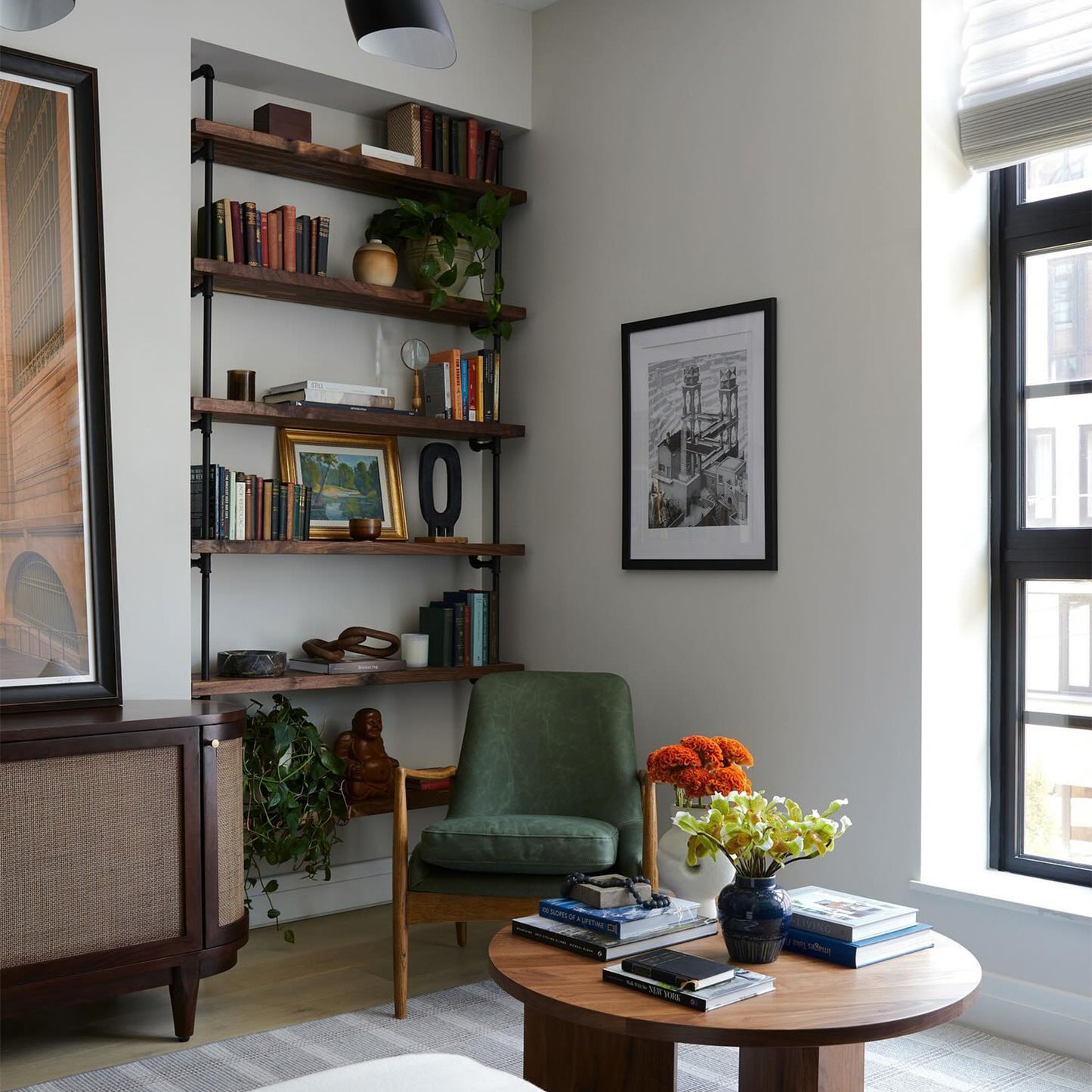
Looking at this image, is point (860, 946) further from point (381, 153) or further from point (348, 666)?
point (381, 153)

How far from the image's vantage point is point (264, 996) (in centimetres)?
334

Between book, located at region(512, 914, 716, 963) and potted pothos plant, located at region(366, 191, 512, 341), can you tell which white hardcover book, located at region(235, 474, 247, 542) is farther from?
book, located at region(512, 914, 716, 963)

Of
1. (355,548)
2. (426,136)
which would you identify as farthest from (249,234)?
(355,548)

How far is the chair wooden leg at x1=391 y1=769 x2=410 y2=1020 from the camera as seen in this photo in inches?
126

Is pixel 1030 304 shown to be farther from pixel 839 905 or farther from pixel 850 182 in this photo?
pixel 839 905

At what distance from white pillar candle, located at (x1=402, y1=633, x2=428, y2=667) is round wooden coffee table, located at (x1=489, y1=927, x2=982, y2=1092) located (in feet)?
6.19

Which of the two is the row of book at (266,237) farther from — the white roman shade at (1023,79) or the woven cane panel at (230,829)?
the white roman shade at (1023,79)

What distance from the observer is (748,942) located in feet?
7.19

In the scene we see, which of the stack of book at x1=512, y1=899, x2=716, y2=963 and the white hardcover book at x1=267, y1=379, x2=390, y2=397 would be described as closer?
the stack of book at x1=512, y1=899, x2=716, y2=963

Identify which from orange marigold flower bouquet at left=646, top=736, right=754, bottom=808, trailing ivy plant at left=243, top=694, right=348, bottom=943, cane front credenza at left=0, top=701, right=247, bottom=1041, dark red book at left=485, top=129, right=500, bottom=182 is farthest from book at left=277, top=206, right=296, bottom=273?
orange marigold flower bouquet at left=646, top=736, right=754, bottom=808

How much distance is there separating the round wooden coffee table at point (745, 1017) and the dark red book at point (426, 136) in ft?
9.33

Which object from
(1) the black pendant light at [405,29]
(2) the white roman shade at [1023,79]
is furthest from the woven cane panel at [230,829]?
(2) the white roman shade at [1023,79]

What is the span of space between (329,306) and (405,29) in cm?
237

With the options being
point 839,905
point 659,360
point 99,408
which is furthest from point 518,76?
point 839,905
